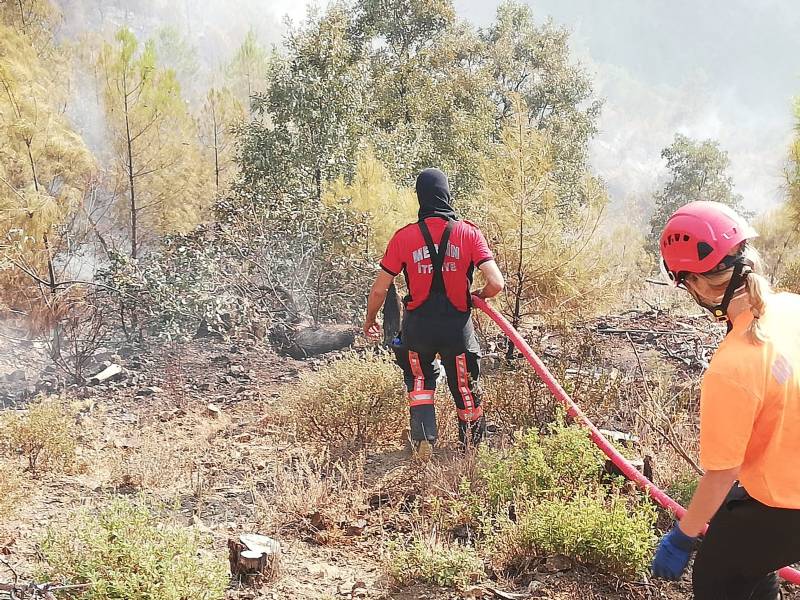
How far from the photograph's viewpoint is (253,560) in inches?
124

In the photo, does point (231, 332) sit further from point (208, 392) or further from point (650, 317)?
point (650, 317)

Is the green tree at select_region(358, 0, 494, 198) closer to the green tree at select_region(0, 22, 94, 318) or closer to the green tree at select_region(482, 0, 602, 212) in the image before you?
the green tree at select_region(482, 0, 602, 212)

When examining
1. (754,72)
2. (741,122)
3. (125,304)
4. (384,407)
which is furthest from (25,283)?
(754,72)

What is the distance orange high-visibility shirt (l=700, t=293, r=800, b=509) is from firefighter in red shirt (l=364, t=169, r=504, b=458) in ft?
7.85

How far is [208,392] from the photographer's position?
712 centimetres

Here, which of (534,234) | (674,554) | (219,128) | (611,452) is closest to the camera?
(674,554)

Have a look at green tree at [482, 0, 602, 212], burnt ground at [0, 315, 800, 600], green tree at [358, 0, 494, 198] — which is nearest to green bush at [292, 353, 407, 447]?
burnt ground at [0, 315, 800, 600]

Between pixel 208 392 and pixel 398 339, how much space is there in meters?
3.18

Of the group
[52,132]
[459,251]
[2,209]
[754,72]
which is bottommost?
[459,251]

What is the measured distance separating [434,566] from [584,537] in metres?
0.64

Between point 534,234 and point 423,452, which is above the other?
point 534,234

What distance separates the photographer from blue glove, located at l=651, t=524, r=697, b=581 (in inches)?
83.6

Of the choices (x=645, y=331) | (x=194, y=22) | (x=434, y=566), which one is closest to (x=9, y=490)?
(x=434, y=566)

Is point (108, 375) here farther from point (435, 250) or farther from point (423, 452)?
point (435, 250)
